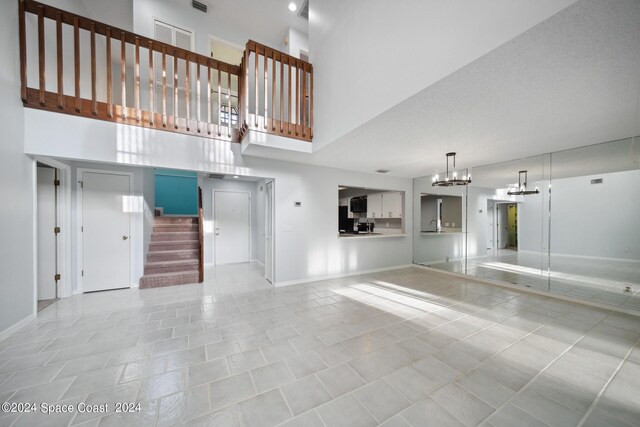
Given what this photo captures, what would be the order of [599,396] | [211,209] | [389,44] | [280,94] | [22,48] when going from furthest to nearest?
[211,209]
[280,94]
[22,48]
[389,44]
[599,396]

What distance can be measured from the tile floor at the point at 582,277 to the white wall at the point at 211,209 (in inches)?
225

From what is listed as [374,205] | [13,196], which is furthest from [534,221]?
[13,196]

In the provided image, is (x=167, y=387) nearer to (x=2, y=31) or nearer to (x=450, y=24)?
(x=450, y=24)

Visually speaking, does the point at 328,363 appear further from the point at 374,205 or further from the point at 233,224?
the point at 374,205

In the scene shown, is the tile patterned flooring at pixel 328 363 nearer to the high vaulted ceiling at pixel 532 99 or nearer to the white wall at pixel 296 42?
the high vaulted ceiling at pixel 532 99

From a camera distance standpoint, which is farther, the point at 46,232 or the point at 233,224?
the point at 233,224

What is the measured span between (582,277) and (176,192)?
10837 millimetres

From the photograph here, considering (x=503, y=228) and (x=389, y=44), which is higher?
(x=389, y=44)

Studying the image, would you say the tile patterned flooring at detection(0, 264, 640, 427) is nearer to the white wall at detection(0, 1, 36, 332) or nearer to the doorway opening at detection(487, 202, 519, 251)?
the white wall at detection(0, 1, 36, 332)

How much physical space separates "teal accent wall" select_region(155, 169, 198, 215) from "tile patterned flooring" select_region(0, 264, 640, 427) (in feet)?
15.3

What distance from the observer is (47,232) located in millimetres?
3451

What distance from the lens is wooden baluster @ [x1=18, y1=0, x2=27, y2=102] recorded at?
262 cm

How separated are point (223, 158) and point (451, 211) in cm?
608

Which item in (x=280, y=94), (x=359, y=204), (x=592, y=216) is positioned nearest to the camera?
(x=280, y=94)
